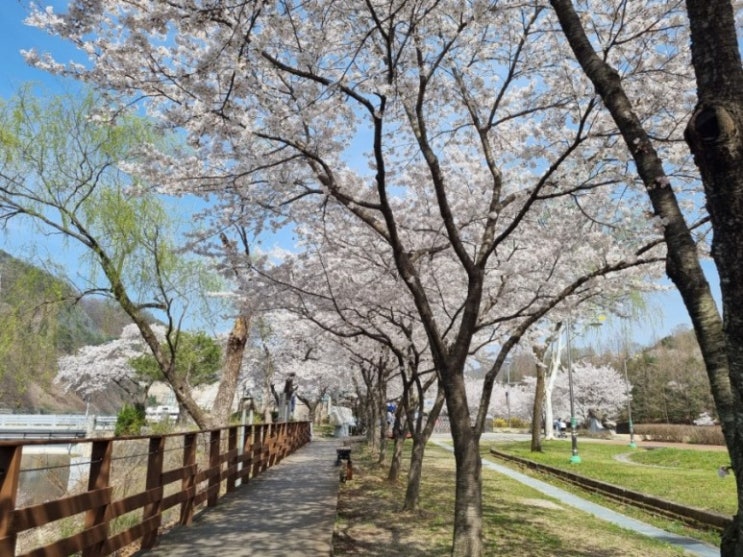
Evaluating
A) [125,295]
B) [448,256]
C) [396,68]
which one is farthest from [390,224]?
[125,295]

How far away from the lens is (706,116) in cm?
256

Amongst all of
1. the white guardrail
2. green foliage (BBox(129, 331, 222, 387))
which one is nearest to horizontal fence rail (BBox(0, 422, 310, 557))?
the white guardrail

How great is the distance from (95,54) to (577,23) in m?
4.79

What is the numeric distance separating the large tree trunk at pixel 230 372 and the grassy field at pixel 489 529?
3.25m

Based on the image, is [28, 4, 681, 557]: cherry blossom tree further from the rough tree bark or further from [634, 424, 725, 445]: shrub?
[634, 424, 725, 445]: shrub

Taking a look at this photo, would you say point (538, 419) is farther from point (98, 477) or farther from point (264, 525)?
point (98, 477)

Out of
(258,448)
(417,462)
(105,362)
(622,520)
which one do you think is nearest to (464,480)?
(417,462)

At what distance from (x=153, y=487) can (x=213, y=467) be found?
2.30 meters

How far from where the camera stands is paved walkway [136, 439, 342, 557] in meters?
5.65

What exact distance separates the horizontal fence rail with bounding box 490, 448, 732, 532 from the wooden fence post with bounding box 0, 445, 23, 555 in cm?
640

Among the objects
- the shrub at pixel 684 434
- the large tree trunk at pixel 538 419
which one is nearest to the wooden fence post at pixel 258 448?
the large tree trunk at pixel 538 419

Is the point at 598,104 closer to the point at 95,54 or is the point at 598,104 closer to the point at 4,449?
the point at 95,54

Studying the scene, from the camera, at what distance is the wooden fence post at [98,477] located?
4348 mm

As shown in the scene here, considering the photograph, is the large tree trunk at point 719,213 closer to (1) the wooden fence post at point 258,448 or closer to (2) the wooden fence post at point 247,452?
(2) the wooden fence post at point 247,452
